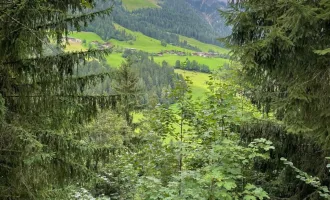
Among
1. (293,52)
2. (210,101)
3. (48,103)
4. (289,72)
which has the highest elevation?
(293,52)

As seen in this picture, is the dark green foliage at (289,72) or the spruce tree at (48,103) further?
the spruce tree at (48,103)

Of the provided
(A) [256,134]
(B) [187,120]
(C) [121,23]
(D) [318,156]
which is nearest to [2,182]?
(B) [187,120]

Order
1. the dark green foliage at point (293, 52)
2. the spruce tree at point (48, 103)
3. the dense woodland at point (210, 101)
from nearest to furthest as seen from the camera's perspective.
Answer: the dense woodland at point (210, 101), the dark green foliage at point (293, 52), the spruce tree at point (48, 103)

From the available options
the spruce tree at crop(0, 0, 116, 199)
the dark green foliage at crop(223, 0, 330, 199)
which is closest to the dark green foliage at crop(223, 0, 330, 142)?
the dark green foliage at crop(223, 0, 330, 199)

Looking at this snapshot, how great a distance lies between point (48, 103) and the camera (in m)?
4.56

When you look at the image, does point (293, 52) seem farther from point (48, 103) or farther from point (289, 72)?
point (48, 103)

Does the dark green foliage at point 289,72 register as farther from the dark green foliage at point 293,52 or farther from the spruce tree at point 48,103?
the spruce tree at point 48,103

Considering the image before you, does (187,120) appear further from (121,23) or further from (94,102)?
(121,23)

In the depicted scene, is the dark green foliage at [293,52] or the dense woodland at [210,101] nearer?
the dense woodland at [210,101]

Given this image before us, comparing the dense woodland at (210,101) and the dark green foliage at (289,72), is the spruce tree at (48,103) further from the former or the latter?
the dark green foliage at (289,72)

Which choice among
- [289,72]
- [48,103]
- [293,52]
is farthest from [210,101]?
[48,103]

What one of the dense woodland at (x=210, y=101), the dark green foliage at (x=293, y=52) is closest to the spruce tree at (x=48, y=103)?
the dense woodland at (x=210, y=101)

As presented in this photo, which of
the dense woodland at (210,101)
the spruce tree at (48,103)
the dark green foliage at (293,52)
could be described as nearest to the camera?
the dense woodland at (210,101)

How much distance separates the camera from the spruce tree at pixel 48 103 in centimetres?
413
